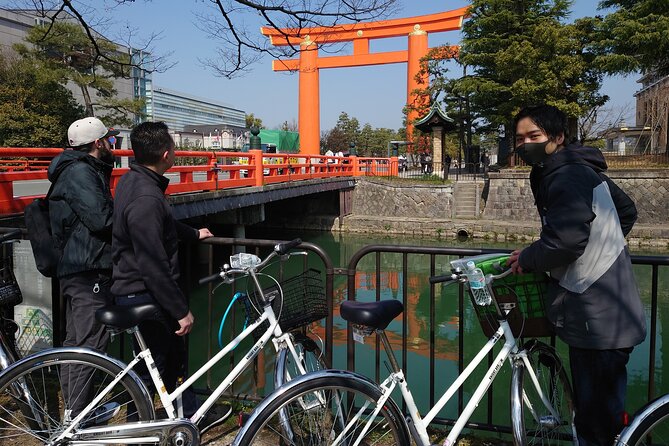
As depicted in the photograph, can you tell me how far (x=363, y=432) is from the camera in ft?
5.80

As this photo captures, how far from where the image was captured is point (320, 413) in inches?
77.4

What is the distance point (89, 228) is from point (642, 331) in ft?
6.64

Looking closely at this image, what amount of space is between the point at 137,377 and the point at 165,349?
18 cm

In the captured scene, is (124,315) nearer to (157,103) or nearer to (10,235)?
(10,235)

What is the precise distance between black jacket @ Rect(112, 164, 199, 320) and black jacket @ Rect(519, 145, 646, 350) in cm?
124

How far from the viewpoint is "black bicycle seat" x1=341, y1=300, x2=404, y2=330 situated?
1.76 metres

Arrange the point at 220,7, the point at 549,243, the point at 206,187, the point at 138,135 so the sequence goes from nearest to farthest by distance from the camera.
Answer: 1. the point at 549,243
2. the point at 138,135
3. the point at 220,7
4. the point at 206,187

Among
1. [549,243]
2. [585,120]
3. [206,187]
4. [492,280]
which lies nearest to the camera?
[549,243]

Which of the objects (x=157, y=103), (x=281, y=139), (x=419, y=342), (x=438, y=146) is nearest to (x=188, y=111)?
(x=157, y=103)

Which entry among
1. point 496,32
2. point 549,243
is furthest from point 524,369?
point 496,32

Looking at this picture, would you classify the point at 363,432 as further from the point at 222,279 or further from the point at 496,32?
the point at 496,32

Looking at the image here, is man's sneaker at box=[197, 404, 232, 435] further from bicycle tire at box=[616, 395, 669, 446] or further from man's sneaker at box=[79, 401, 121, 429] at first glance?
bicycle tire at box=[616, 395, 669, 446]

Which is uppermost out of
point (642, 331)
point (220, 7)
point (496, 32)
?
point (496, 32)

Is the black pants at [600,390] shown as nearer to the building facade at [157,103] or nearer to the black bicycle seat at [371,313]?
the black bicycle seat at [371,313]
